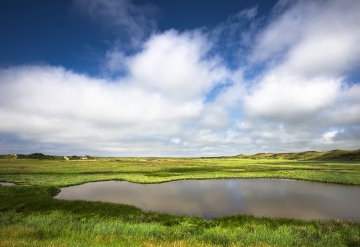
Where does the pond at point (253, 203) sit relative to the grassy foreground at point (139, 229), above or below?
below

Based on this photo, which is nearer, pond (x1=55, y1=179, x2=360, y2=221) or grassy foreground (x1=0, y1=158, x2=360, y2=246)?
grassy foreground (x1=0, y1=158, x2=360, y2=246)

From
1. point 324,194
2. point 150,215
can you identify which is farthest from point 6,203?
point 324,194

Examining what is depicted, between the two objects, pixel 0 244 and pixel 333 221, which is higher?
pixel 0 244

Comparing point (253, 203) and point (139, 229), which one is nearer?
point (139, 229)

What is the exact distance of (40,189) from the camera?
3425 cm

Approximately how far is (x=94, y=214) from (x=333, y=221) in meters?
21.3

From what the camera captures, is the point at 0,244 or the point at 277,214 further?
the point at 277,214

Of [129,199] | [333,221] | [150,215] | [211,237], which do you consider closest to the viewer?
[211,237]

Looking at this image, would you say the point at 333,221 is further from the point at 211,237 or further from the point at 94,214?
the point at 94,214

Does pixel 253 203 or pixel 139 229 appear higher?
pixel 139 229

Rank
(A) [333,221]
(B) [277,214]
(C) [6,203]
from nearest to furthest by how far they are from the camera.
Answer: (A) [333,221] → (B) [277,214] → (C) [6,203]

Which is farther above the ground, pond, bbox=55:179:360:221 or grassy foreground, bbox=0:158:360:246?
grassy foreground, bbox=0:158:360:246

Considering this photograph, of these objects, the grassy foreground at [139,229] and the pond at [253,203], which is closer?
the grassy foreground at [139,229]

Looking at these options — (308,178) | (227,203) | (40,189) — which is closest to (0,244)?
(227,203)
